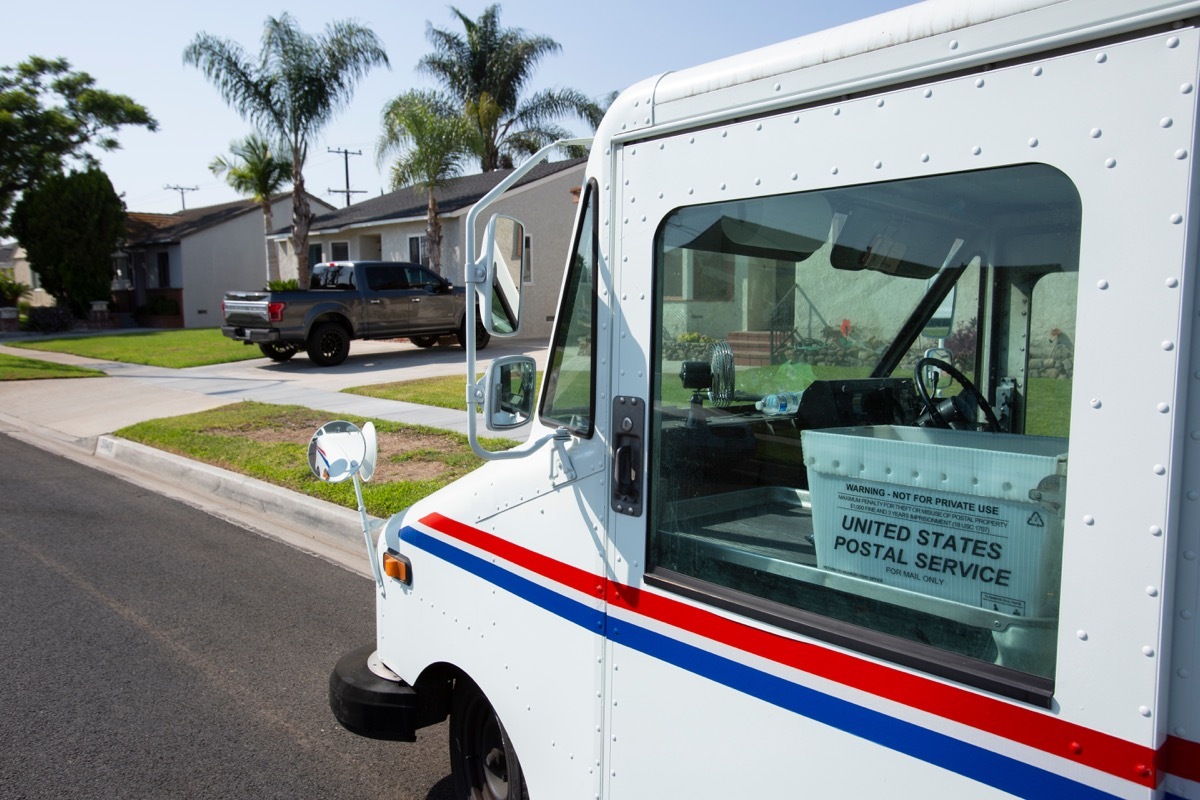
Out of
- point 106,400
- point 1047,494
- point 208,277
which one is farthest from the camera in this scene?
point 208,277

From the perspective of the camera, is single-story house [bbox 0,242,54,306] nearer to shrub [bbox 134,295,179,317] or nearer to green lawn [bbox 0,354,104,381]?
shrub [bbox 134,295,179,317]

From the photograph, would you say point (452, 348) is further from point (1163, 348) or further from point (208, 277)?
point (1163, 348)

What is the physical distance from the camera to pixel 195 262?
3400 centimetres

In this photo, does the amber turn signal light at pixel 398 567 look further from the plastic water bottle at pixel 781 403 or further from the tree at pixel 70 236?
the tree at pixel 70 236

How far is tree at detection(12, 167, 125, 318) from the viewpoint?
105 feet

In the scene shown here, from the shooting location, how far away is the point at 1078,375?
145 centimetres

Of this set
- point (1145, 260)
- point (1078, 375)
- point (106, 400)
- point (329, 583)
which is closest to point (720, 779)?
point (1078, 375)

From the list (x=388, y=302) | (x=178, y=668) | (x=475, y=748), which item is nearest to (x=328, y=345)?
(x=388, y=302)

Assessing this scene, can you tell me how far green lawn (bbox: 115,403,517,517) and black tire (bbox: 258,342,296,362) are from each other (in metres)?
5.78

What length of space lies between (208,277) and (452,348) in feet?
58.5

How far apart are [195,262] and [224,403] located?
23581 millimetres

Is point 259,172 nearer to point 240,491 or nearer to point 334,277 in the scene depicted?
point 334,277

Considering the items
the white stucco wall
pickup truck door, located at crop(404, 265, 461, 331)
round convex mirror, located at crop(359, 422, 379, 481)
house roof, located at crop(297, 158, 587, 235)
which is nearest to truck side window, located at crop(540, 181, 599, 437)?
round convex mirror, located at crop(359, 422, 379, 481)

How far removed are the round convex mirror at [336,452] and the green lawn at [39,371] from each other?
16.4m
